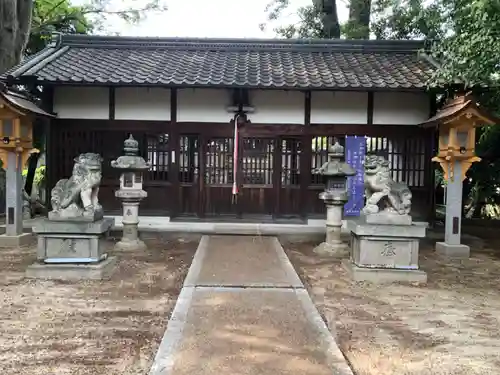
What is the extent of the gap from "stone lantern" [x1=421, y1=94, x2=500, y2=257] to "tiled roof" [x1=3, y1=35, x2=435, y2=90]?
6.22 feet

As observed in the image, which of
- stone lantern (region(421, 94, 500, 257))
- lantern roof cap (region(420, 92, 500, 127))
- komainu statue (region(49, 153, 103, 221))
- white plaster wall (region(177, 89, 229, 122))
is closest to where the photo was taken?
komainu statue (region(49, 153, 103, 221))

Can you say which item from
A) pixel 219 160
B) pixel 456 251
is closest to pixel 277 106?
pixel 219 160

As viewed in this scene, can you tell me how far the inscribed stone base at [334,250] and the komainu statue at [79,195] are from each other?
169 inches

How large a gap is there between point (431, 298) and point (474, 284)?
1298 mm

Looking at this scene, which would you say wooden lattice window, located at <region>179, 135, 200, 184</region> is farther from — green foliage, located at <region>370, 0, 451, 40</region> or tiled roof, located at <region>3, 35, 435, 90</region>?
green foliage, located at <region>370, 0, 451, 40</region>

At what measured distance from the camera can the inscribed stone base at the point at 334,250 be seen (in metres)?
8.45

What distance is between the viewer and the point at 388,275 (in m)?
6.60

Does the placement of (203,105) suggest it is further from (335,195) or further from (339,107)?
(335,195)

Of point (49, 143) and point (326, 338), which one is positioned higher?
point (49, 143)

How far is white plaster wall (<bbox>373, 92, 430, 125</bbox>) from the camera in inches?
432

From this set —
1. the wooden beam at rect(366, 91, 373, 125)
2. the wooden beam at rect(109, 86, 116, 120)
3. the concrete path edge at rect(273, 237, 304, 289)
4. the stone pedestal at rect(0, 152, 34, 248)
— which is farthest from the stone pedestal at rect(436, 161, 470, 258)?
the stone pedestal at rect(0, 152, 34, 248)

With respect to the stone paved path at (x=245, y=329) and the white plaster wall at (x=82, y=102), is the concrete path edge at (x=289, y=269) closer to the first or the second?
the stone paved path at (x=245, y=329)

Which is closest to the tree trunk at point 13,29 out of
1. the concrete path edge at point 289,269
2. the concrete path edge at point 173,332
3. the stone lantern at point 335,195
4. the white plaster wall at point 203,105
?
the white plaster wall at point 203,105

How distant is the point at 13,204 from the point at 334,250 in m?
6.72
